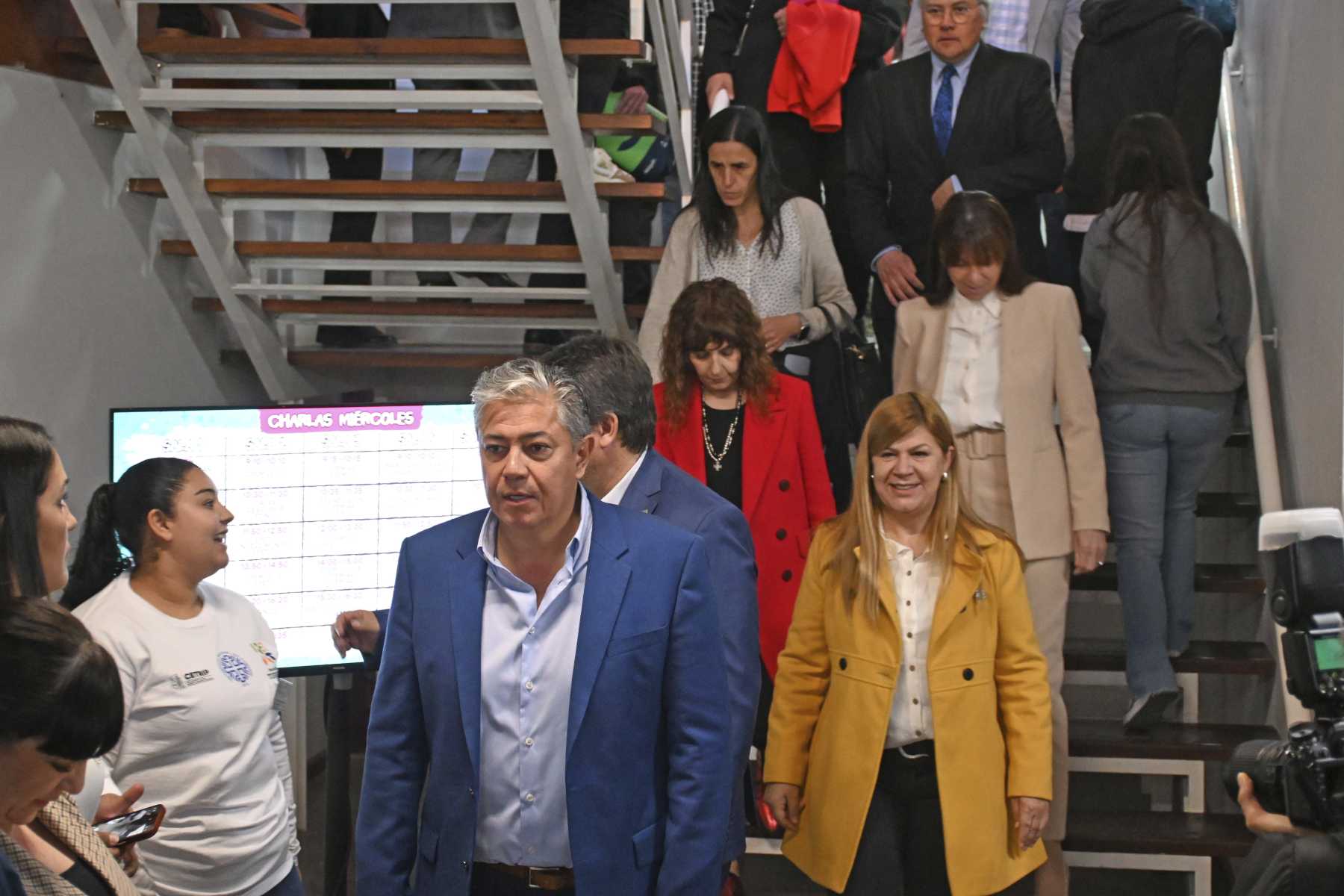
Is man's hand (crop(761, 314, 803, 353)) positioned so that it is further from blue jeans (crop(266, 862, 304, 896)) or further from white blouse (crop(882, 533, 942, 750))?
blue jeans (crop(266, 862, 304, 896))

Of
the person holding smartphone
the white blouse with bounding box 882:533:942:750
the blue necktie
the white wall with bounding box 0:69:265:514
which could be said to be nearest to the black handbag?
the blue necktie

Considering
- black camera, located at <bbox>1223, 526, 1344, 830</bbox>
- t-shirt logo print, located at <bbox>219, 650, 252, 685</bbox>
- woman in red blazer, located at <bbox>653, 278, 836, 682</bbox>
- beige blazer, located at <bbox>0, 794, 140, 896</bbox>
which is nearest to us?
black camera, located at <bbox>1223, 526, 1344, 830</bbox>

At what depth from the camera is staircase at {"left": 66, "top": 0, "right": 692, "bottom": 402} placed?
482 cm

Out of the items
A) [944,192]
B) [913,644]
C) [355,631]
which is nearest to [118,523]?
[355,631]

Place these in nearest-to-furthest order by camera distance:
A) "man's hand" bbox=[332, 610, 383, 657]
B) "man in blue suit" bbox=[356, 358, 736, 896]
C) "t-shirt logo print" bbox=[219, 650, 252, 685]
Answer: "man in blue suit" bbox=[356, 358, 736, 896], "t-shirt logo print" bbox=[219, 650, 252, 685], "man's hand" bbox=[332, 610, 383, 657]

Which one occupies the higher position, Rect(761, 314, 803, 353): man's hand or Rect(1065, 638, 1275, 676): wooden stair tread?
Rect(761, 314, 803, 353): man's hand

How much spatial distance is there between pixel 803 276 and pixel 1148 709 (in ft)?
5.52

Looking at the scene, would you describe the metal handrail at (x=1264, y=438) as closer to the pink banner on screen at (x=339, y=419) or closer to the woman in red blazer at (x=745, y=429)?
the woman in red blazer at (x=745, y=429)

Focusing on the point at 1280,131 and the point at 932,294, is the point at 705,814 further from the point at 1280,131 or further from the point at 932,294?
the point at 1280,131

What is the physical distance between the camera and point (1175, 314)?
14.5ft

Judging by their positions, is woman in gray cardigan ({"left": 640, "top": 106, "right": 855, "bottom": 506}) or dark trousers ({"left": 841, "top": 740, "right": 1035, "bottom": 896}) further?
woman in gray cardigan ({"left": 640, "top": 106, "right": 855, "bottom": 506})

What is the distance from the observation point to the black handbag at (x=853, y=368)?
472 centimetres

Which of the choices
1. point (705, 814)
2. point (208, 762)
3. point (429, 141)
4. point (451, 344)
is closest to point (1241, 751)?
point (705, 814)

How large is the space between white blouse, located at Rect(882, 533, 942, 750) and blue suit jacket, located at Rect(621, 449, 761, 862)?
476 mm
